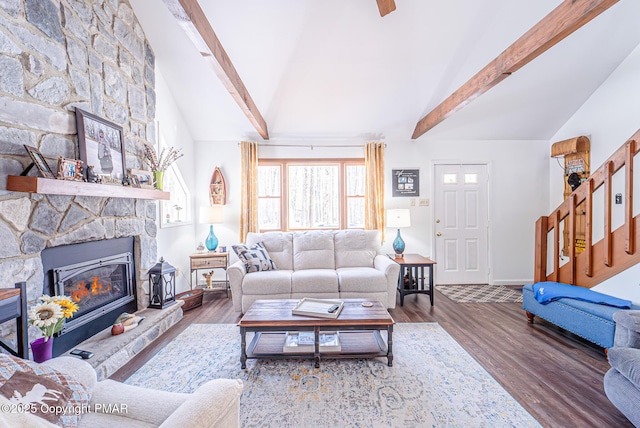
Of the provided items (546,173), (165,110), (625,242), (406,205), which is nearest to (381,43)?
(406,205)

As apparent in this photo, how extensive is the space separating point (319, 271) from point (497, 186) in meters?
3.27

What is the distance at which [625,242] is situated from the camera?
252cm

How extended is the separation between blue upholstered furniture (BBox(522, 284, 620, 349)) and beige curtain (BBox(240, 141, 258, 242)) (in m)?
3.68

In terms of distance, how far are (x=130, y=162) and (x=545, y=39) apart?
3.72m

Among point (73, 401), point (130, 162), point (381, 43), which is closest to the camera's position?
point (73, 401)

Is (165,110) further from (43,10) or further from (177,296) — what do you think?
(177,296)

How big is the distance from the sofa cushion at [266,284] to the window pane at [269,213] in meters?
1.39

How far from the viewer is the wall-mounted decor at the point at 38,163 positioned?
5.77ft

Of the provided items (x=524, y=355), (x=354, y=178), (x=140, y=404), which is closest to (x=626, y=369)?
(x=524, y=355)

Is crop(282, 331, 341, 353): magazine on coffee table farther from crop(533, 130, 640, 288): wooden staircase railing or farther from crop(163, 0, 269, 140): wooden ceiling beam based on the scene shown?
crop(533, 130, 640, 288): wooden staircase railing

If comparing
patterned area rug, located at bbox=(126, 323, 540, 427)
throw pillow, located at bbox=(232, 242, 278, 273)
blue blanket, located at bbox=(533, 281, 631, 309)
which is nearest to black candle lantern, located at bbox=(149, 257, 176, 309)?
patterned area rug, located at bbox=(126, 323, 540, 427)

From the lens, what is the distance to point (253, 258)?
3.44 meters

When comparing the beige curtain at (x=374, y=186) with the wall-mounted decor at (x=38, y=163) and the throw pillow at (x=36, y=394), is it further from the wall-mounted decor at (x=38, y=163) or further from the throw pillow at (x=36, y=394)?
the throw pillow at (x=36, y=394)

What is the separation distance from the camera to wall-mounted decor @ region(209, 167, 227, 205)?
4.32 meters
